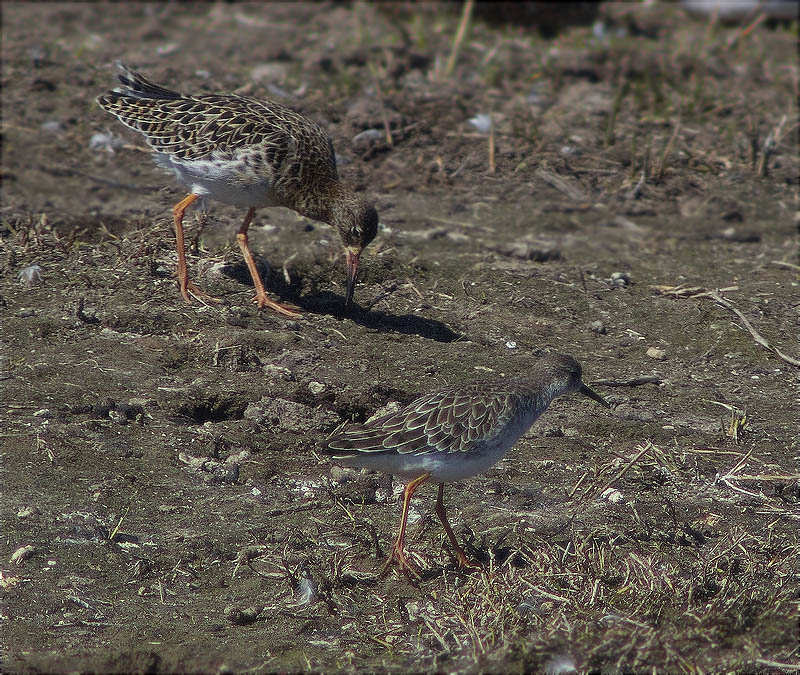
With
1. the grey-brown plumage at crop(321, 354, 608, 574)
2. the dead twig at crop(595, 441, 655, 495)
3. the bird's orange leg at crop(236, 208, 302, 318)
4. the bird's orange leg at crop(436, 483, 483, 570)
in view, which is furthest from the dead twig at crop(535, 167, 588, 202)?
the bird's orange leg at crop(436, 483, 483, 570)

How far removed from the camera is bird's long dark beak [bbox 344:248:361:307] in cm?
648

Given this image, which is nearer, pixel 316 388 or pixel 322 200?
pixel 316 388

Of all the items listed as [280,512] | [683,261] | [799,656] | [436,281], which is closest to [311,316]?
[436,281]

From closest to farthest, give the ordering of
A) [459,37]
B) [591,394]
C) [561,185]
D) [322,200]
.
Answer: [591,394], [322,200], [561,185], [459,37]

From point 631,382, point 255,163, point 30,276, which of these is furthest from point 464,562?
point 30,276

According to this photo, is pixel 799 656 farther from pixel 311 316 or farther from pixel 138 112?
pixel 138 112

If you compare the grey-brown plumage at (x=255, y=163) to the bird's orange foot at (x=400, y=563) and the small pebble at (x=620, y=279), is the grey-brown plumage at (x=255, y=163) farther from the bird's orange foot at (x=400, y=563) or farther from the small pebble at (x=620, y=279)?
the bird's orange foot at (x=400, y=563)

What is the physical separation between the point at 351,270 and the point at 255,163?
3.07 ft

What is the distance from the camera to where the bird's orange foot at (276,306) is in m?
6.48

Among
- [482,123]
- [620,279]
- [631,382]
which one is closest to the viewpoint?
[631,382]

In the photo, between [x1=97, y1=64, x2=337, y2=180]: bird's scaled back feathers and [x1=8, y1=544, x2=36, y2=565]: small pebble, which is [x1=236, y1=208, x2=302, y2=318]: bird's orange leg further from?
[x1=8, y1=544, x2=36, y2=565]: small pebble

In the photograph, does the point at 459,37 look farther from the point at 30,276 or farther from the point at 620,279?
the point at 30,276

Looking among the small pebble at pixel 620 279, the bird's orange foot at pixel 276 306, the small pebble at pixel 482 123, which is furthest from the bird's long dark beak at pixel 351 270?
the small pebble at pixel 482 123

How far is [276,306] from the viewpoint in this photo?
6496 mm
